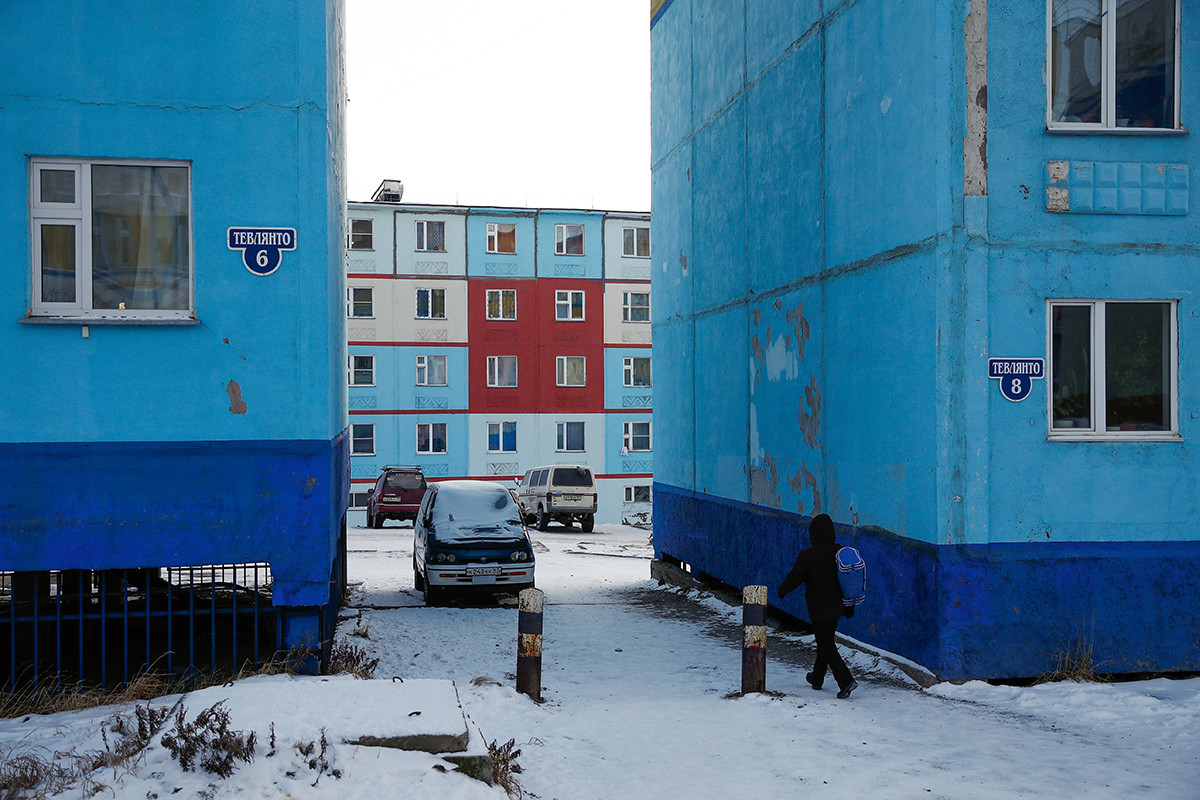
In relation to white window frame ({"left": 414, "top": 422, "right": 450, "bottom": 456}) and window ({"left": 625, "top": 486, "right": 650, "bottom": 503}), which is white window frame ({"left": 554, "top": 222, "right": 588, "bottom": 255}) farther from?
window ({"left": 625, "top": 486, "right": 650, "bottom": 503})

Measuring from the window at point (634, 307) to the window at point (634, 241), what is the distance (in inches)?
69.1

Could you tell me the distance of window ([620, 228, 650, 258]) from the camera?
4688cm

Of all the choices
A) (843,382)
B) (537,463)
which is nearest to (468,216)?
(537,463)

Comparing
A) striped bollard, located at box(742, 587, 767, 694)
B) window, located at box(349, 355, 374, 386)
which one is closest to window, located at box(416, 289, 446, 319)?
window, located at box(349, 355, 374, 386)

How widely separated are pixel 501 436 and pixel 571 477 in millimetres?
13392

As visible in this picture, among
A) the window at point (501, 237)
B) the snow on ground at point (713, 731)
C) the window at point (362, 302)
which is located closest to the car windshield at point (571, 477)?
the window at point (362, 302)

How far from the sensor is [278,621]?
9289 mm

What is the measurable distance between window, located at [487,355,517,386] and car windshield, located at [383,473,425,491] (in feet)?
40.8

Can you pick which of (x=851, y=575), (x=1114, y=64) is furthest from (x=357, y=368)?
(x=1114, y=64)

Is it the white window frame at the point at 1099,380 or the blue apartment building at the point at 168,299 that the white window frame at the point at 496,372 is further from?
the white window frame at the point at 1099,380

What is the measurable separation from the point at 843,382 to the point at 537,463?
115 feet

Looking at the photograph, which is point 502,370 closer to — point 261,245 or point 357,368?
point 357,368

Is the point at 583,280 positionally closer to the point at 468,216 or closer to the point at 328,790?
the point at 468,216

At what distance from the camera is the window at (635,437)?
156ft
